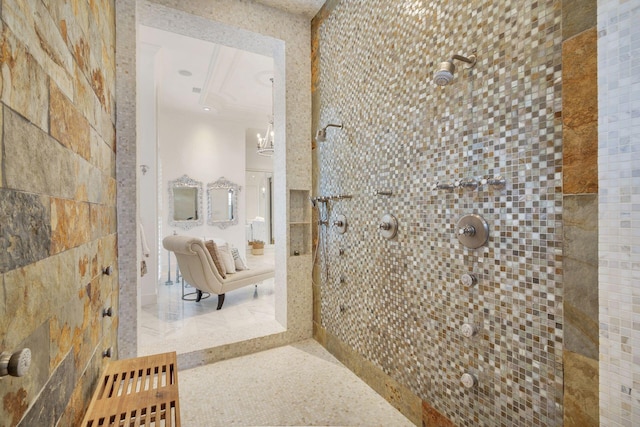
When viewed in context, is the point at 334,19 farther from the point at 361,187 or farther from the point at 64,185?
the point at 64,185

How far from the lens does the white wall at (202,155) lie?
224 inches

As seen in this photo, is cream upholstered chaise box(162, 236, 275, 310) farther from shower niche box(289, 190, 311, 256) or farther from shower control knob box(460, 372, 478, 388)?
shower control knob box(460, 372, 478, 388)

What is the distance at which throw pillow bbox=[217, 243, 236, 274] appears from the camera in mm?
3883

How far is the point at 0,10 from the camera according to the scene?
0.58m

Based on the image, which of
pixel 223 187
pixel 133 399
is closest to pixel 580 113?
pixel 133 399

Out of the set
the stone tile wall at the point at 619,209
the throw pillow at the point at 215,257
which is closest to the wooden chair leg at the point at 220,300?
the throw pillow at the point at 215,257

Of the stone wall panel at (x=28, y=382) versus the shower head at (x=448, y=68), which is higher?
the shower head at (x=448, y=68)

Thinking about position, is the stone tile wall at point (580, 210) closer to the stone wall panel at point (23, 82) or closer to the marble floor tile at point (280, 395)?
the marble floor tile at point (280, 395)

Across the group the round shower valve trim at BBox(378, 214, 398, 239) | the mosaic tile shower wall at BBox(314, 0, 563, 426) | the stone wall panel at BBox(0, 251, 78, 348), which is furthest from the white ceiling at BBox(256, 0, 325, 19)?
the stone wall panel at BBox(0, 251, 78, 348)

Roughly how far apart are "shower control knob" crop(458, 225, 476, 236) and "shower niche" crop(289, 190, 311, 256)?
172 centimetres

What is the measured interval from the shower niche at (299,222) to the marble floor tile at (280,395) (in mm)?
951

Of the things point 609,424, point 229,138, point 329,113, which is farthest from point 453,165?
point 229,138

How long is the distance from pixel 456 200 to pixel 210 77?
4.12 metres

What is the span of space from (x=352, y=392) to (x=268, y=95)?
449 centimetres
